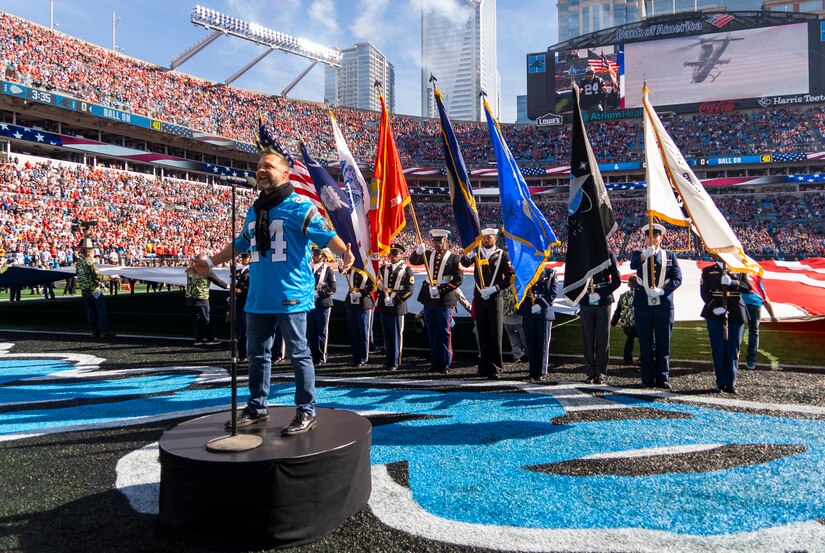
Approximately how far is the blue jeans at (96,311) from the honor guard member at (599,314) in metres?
10.0

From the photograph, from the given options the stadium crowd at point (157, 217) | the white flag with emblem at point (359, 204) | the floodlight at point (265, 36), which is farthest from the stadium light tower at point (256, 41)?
the white flag with emblem at point (359, 204)

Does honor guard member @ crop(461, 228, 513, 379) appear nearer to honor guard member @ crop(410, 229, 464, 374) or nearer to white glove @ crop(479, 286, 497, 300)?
white glove @ crop(479, 286, 497, 300)

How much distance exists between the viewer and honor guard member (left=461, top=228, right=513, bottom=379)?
7586 millimetres

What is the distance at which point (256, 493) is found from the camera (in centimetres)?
281

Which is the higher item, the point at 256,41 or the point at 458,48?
the point at 458,48

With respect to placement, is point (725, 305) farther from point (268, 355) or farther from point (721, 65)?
point (721, 65)

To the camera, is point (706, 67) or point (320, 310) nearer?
point (320, 310)

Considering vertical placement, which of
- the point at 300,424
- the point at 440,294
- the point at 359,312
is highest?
the point at 440,294

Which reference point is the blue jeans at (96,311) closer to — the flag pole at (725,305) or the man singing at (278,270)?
the man singing at (278,270)

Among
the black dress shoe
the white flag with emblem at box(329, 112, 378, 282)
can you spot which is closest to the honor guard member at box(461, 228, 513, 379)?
the white flag with emblem at box(329, 112, 378, 282)

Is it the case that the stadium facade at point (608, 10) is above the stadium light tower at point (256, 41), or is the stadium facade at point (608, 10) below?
above

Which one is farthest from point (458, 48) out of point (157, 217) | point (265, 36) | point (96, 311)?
point (96, 311)

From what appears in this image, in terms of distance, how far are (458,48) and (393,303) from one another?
174 meters

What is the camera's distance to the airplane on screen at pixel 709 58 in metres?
49.2
